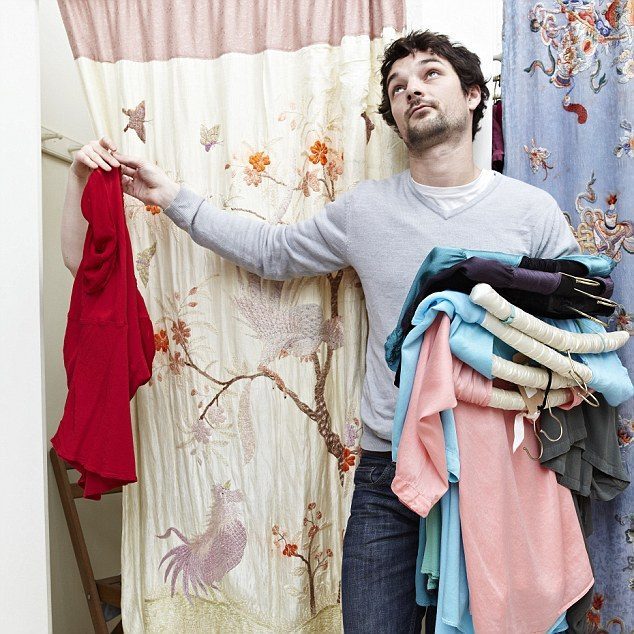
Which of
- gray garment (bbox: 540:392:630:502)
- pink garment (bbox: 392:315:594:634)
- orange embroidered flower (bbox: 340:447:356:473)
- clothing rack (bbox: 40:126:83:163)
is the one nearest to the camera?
pink garment (bbox: 392:315:594:634)

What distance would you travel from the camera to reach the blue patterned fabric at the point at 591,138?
61.3 inches

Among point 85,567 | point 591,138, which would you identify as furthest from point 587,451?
point 85,567

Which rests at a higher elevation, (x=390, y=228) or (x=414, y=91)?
(x=414, y=91)

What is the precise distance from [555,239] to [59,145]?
5.29ft

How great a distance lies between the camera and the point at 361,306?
5.47 feet

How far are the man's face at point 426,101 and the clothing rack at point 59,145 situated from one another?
114 cm

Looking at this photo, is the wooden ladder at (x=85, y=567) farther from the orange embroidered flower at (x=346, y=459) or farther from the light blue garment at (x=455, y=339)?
the light blue garment at (x=455, y=339)

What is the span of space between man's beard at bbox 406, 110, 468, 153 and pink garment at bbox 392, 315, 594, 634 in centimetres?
49

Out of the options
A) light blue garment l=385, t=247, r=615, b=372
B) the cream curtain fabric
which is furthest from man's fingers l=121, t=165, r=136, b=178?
light blue garment l=385, t=247, r=615, b=372

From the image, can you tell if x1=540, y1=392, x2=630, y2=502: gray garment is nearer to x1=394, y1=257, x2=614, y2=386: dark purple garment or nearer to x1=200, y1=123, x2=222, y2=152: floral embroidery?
x1=394, y1=257, x2=614, y2=386: dark purple garment

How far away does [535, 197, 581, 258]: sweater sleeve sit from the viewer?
1512 millimetres

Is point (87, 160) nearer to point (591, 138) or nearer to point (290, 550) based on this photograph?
point (290, 550)

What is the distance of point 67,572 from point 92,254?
126cm

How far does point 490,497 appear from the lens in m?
1.25
